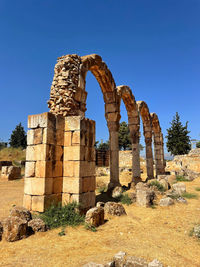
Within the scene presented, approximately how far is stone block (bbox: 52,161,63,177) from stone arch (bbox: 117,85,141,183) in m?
7.12

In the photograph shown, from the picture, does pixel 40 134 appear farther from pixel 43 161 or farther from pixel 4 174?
pixel 4 174

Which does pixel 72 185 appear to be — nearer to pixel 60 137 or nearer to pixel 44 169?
pixel 44 169

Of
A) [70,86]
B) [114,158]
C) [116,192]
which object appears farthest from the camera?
[114,158]

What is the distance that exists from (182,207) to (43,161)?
16.7 ft

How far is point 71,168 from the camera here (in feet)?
18.1

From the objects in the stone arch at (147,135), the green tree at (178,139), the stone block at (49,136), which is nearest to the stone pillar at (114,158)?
the stone block at (49,136)

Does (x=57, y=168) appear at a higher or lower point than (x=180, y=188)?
higher

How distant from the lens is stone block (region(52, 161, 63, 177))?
5426 mm

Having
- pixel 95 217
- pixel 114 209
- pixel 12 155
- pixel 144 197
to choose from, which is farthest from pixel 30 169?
pixel 12 155

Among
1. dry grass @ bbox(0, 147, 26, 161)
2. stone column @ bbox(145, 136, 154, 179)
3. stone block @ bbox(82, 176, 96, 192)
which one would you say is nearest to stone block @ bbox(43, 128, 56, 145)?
stone block @ bbox(82, 176, 96, 192)

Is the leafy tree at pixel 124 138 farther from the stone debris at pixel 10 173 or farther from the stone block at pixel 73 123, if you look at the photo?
the stone block at pixel 73 123

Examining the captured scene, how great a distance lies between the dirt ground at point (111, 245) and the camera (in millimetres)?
3034

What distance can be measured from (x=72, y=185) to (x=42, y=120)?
208 cm

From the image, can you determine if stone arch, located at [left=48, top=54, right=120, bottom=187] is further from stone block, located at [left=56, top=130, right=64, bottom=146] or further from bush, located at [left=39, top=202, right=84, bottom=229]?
bush, located at [left=39, top=202, right=84, bottom=229]
